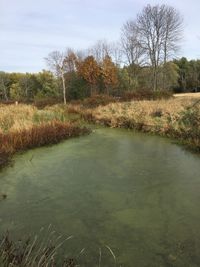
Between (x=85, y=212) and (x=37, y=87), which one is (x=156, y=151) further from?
(x=37, y=87)

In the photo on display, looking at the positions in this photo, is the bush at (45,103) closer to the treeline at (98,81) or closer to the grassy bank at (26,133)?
the treeline at (98,81)

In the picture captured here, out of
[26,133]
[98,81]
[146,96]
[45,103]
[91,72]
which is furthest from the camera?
[98,81]

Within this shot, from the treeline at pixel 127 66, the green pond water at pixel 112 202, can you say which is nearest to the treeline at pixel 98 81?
the treeline at pixel 127 66

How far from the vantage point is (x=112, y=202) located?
470 cm

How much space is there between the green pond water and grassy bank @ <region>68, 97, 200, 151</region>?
5.20 feet

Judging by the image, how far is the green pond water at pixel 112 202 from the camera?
336 cm

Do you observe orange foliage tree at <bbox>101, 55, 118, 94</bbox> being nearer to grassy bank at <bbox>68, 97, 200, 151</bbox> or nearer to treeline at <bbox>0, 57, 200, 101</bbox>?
treeline at <bbox>0, 57, 200, 101</bbox>

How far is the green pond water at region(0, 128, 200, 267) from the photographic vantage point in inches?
132

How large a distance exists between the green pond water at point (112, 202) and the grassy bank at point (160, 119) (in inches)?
62.4

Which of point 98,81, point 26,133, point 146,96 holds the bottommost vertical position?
point 26,133

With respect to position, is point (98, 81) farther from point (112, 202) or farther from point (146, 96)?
point (112, 202)

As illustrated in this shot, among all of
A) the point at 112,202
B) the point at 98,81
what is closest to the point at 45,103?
the point at 98,81

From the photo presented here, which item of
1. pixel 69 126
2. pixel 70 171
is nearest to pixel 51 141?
pixel 69 126

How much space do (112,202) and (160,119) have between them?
6.95 m
